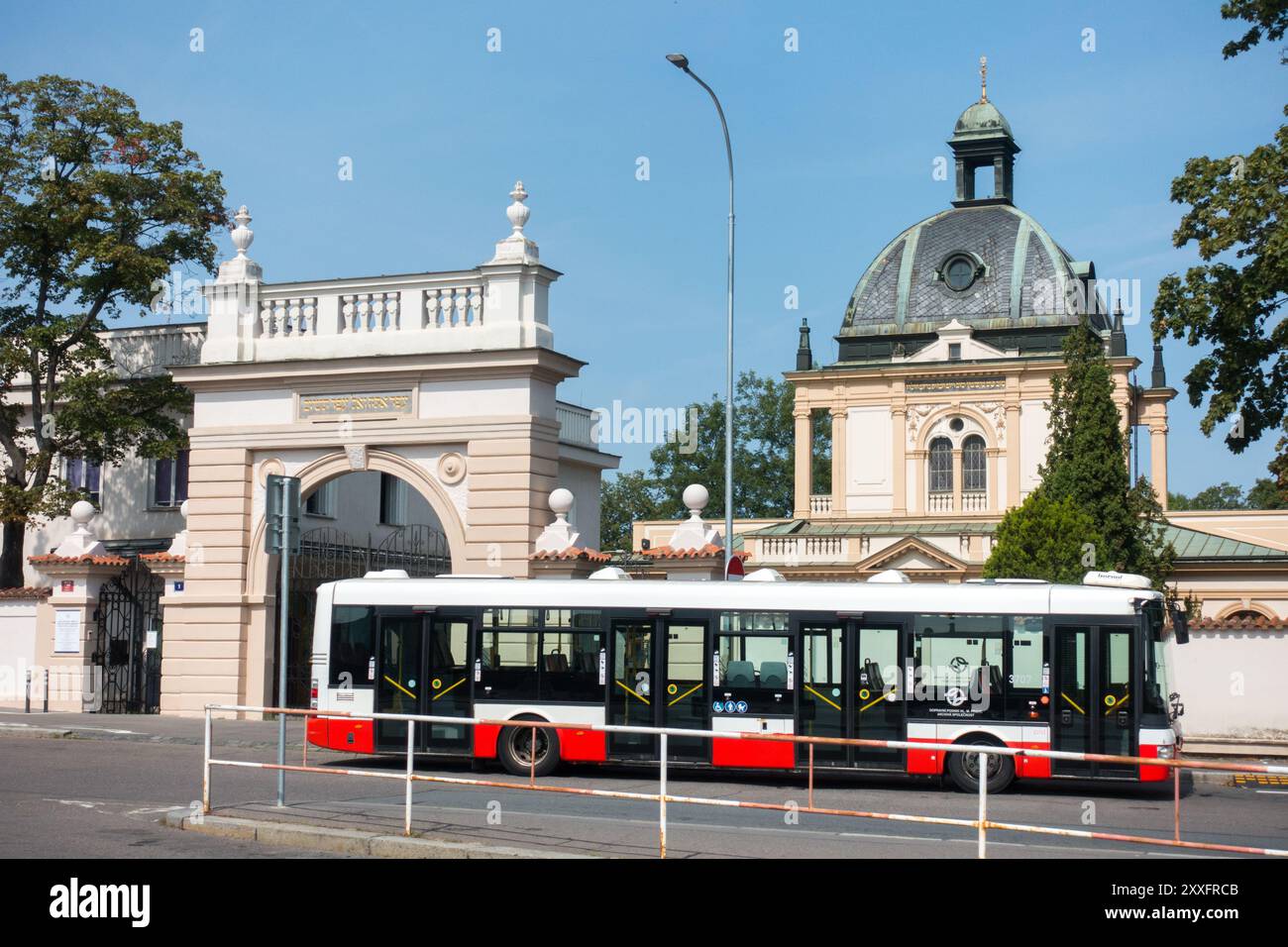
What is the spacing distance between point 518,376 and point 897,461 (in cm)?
4098

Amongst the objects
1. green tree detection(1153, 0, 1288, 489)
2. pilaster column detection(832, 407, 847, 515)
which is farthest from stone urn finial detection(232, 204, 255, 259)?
pilaster column detection(832, 407, 847, 515)

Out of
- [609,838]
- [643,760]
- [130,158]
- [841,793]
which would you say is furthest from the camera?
[130,158]

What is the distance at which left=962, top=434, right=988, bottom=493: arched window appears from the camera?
214 feet

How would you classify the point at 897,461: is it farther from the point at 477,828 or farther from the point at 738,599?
the point at 477,828

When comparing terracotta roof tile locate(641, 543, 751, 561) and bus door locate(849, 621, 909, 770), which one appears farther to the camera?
terracotta roof tile locate(641, 543, 751, 561)

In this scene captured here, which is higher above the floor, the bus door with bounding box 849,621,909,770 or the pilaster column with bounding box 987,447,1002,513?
the pilaster column with bounding box 987,447,1002,513

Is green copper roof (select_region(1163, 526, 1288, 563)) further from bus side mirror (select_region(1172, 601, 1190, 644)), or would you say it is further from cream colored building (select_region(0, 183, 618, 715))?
bus side mirror (select_region(1172, 601, 1190, 644))

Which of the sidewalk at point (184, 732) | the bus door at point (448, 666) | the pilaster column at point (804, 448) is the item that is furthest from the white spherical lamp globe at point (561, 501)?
the pilaster column at point (804, 448)

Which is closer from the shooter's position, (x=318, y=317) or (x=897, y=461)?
(x=318, y=317)

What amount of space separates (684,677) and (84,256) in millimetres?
18289

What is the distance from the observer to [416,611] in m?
22.4

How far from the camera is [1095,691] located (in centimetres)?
2006

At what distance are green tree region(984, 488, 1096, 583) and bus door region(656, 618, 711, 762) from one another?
17263 mm
